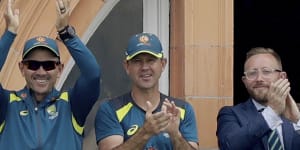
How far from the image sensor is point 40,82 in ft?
15.8

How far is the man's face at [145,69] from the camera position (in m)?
4.95

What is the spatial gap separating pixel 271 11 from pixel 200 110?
3.10 meters

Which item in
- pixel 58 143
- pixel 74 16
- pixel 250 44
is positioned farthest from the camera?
pixel 250 44

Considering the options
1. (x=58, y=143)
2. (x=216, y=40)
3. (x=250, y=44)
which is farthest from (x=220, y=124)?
(x=250, y=44)

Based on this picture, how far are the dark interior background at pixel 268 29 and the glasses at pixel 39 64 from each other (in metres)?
4.02

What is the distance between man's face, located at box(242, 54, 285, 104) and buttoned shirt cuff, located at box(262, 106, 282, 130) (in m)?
0.14

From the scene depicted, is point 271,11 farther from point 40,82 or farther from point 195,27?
point 40,82

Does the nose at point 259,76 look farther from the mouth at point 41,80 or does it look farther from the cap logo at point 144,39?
the mouth at point 41,80

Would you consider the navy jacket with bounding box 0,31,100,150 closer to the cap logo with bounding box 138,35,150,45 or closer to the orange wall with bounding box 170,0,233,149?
the cap logo with bounding box 138,35,150,45

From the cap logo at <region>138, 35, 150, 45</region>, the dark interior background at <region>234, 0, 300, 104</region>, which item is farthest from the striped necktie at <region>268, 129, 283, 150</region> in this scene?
the dark interior background at <region>234, 0, 300, 104</region>

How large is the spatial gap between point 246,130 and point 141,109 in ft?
1.89

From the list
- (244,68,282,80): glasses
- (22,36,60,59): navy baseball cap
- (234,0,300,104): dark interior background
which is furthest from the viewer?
(234,0,300,104): dark interior background

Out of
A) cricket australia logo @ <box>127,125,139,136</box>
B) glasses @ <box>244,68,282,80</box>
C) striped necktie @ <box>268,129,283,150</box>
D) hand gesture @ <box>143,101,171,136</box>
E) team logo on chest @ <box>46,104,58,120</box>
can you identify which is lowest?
striped necktie @ <box>268,129,283,150</box>

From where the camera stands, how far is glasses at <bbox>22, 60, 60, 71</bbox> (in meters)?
4.85
